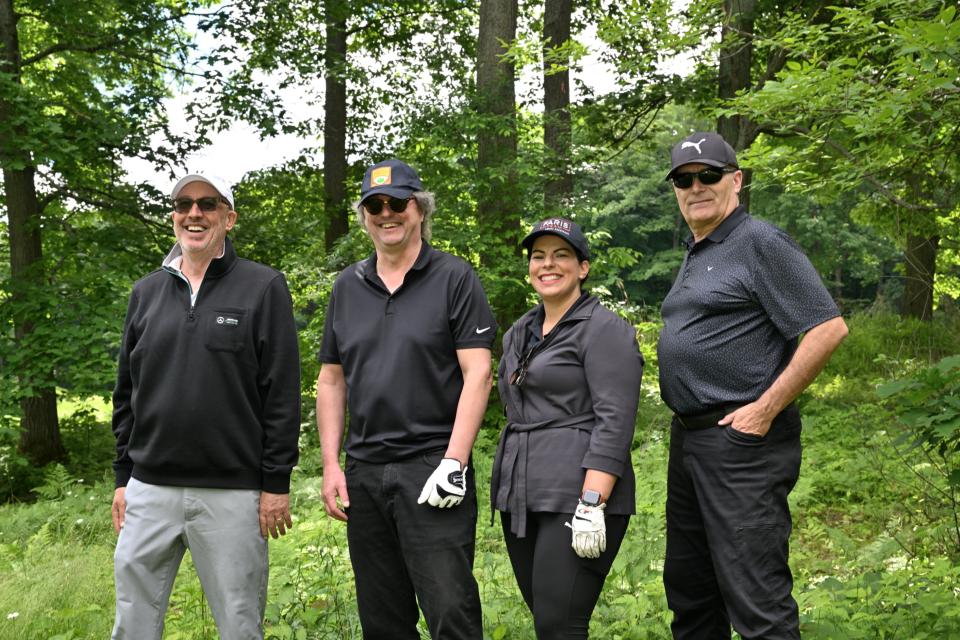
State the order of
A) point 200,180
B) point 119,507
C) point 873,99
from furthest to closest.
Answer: point 873,99, point 119,507, point 200,180

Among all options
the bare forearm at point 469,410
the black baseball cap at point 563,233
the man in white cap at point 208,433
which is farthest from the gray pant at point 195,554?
the black baseball cap at point 563,233

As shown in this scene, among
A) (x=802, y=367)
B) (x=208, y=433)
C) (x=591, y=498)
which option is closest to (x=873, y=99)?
(x=802, y=367)

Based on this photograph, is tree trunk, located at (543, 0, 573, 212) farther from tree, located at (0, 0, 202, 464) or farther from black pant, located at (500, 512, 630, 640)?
black pant, located at (500, 512, 630, 640)

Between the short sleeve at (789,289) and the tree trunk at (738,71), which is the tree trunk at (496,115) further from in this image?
the short sleeve at (789,289)

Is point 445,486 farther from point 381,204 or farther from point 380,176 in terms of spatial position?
point 380,176

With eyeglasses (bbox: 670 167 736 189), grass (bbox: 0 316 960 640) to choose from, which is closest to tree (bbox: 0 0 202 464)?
grass (bbox: 0 316 960 640)

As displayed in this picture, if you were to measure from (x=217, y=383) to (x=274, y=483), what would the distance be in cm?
44

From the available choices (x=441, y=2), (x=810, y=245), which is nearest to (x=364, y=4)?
(x=441, y=2)

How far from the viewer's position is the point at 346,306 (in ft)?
10.8

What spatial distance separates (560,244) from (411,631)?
5.32 ft

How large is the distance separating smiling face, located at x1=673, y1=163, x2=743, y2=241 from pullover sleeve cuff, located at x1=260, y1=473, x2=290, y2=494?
189 centimetres

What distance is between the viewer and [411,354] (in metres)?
3.08

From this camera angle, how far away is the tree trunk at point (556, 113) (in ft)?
30.8

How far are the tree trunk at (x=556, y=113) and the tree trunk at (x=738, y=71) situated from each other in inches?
77.4
